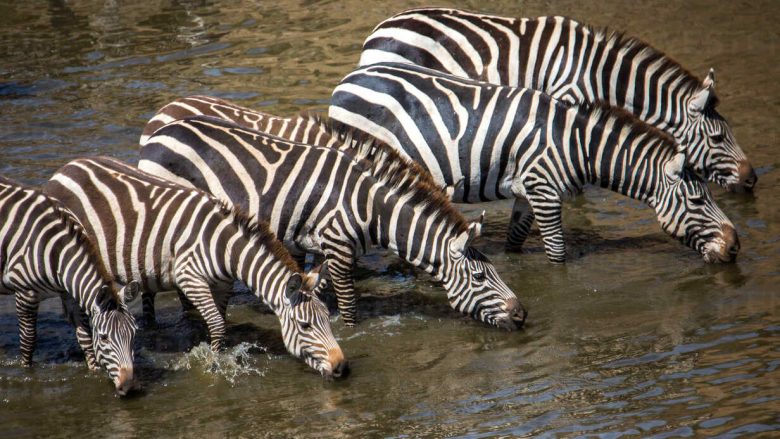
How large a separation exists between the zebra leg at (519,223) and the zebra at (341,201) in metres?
1.88

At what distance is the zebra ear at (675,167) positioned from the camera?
11344mm

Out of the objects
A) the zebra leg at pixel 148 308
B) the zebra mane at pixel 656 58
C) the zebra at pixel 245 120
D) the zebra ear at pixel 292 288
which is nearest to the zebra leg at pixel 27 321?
the zebra leg at pixel 148 308

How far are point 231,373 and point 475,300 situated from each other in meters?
2.50

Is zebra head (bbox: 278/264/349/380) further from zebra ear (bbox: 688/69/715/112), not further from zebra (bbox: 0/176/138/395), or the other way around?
zebra ear (bbox: 688/69/715/112)

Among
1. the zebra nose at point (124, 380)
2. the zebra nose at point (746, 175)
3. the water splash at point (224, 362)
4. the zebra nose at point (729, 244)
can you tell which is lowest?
the water splash at point (224, 362)

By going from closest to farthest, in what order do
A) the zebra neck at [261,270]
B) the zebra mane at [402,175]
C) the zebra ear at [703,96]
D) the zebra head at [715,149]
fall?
1. the zebra neck at [261,270]
2. the zebra mane at [402,175]
3. the zebra ear at [703,96]
4. the zebra head at [715,149]

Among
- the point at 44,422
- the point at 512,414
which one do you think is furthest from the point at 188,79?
the point at 512,414

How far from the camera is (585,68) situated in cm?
1312

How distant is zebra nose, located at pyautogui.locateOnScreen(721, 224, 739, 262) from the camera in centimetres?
1146

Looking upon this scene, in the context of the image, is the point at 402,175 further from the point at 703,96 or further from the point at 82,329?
the point at 703,96

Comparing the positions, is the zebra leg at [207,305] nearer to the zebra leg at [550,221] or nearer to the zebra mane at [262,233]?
the zebra mane at [262,233]

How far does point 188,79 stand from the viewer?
1805 centimetres

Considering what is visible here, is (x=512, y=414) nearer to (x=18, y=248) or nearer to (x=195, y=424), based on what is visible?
(x=195, y=424)

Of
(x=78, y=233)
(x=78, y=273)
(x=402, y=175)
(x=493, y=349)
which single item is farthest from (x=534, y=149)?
(x=78, y=273)
